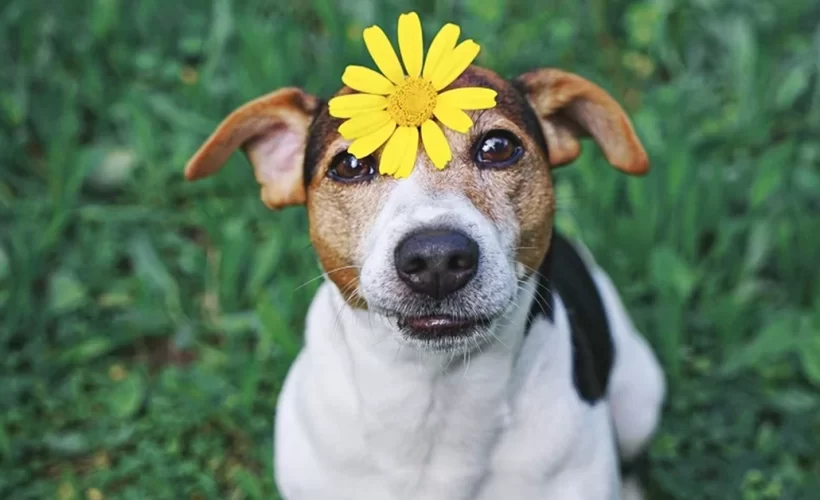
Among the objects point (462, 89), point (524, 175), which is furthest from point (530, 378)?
point (462, 89)

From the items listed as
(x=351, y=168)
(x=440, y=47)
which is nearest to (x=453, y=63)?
(x=440, y=47)

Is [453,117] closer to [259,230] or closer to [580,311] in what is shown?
[580,311]

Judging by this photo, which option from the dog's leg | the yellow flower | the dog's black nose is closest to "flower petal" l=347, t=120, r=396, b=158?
the yellow flower

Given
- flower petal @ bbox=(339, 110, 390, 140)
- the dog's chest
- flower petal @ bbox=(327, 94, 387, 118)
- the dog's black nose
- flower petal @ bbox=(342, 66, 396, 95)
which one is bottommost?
A: the dog's chest

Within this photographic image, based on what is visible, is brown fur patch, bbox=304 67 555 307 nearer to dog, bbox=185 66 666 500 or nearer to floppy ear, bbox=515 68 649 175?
dog, bbox=185 66 666 500

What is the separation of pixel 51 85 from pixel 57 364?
4.60 feet

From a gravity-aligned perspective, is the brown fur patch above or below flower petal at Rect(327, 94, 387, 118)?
below

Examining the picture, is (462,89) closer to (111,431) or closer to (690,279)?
(690,279)

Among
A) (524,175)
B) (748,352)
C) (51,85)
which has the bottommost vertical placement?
(748,352)

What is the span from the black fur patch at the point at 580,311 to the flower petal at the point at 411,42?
656 millimetres

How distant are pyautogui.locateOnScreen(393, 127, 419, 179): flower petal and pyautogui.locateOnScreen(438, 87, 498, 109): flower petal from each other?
0.10 metres

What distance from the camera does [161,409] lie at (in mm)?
4039

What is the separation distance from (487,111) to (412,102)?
297 mm

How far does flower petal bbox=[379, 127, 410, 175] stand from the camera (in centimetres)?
251
